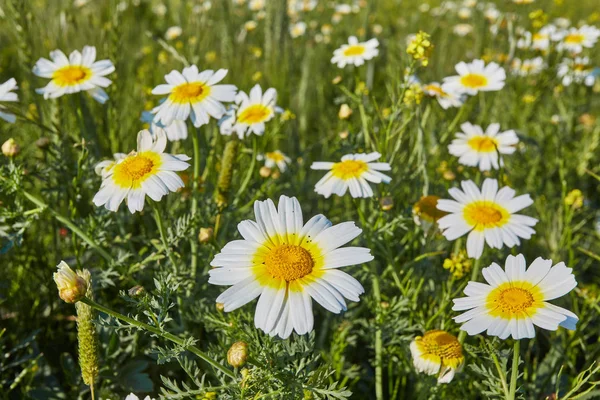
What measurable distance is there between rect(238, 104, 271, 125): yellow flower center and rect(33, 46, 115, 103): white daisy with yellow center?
0.49 metres

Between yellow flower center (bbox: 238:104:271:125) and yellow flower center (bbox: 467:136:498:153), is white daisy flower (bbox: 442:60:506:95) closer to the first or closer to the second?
yellow flower center (bbox: 467:136:498:153)

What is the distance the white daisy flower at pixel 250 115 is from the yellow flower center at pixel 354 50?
594 millimetres

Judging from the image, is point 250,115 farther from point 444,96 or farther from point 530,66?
point 530,66

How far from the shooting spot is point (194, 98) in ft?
5.89

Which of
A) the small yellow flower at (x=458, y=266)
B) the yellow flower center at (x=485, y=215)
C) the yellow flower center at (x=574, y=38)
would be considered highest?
the yellow flower center at (x=574, y=38)

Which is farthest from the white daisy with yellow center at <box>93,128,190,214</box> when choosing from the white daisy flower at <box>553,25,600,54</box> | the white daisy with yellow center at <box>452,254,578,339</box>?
the white daisy flower at <box>553,25,600,54</box>

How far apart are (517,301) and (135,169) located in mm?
1012

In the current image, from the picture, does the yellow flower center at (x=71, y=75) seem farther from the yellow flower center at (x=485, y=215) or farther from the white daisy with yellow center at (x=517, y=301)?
the white daisy with yellow center at (x=517, y=301)

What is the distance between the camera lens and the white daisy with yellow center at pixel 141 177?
54.9 inches

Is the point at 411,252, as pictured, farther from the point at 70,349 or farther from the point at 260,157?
the point at 70,349

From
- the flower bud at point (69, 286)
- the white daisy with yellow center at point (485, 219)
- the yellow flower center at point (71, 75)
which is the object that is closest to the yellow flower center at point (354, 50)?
the white daisy with yellow center at point (485, 219)

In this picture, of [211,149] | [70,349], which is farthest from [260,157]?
[70,349]

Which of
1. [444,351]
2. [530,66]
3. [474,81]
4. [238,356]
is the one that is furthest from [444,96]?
[530,66]

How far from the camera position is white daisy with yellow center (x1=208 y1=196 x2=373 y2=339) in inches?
43.8
